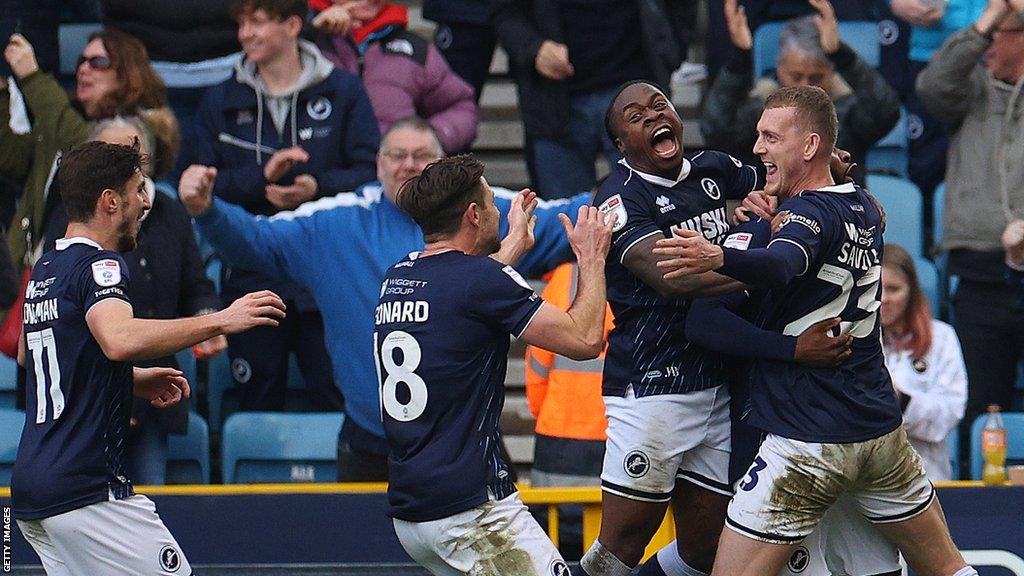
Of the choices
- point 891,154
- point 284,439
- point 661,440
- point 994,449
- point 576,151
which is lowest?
point 284,439

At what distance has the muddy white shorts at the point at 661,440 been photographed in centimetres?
549

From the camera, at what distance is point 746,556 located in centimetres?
514

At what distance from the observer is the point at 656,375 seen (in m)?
5.50

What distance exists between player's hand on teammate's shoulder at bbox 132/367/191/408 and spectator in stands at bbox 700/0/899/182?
339cm

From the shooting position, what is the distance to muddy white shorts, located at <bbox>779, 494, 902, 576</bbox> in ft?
17.9

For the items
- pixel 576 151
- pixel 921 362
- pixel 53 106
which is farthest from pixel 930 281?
pixel 53 106

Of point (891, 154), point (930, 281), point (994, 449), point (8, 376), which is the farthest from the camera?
point (891, 154)

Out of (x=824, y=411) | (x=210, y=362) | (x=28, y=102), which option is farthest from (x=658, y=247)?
(x=28, y=102)

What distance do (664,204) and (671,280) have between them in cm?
42

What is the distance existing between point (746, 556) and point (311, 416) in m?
2.86

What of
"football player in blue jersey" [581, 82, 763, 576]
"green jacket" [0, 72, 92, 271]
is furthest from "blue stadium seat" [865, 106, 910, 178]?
"green jacket" [0, 72, 92, 271]

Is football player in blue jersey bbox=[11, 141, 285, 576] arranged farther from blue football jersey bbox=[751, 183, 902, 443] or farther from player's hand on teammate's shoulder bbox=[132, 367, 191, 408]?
blue football jersey bbox=[751, 183, 902, 443]

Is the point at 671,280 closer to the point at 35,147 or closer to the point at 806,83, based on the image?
the point at 806,83

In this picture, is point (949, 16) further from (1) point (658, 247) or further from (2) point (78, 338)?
(2) point (78, 338)
